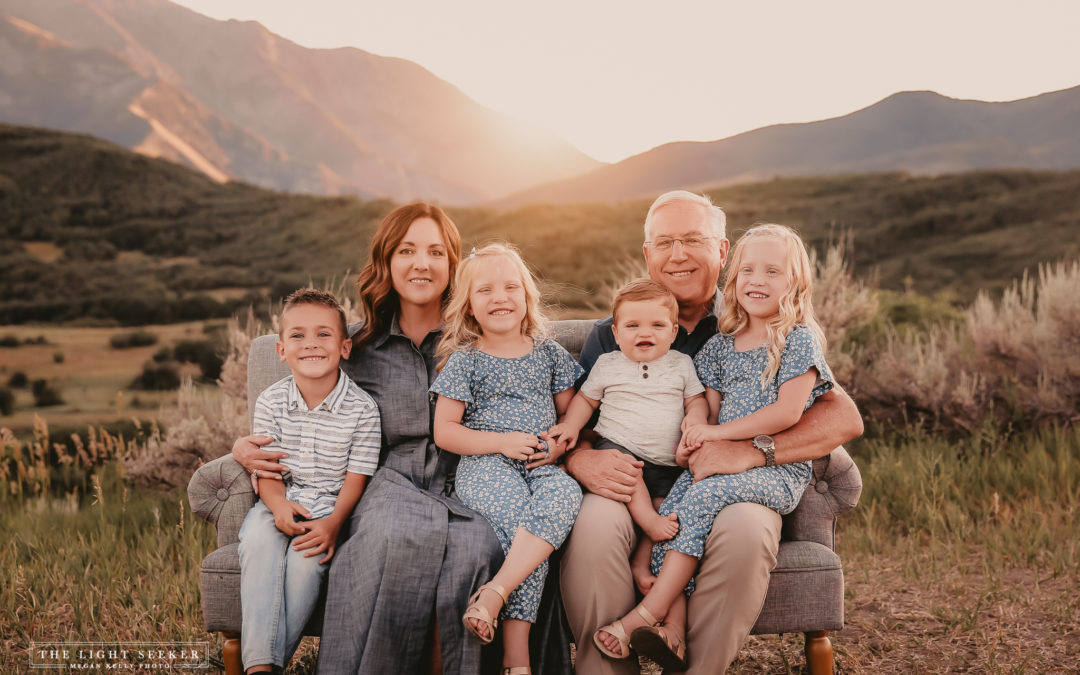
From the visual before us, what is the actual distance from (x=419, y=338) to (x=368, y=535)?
1.12 metres

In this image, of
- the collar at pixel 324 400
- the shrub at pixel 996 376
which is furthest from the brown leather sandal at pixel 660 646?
the shrub at pixel 996 376

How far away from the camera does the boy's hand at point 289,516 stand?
2748 millimetres

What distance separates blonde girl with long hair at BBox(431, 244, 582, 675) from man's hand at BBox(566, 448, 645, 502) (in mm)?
90

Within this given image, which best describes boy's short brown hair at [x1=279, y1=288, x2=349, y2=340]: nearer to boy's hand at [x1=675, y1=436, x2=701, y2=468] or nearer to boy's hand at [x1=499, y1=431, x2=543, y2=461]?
boy's hand at [x1=499, y1=431, x2=543, y2=461]

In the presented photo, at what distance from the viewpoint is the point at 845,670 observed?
3.28 metres

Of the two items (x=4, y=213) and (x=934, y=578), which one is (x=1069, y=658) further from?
(x=4, y=213)

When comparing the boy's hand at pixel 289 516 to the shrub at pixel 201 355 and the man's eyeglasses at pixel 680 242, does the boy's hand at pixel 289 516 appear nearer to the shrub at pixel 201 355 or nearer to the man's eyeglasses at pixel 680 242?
the man's eyeglasses at pixel 680 242

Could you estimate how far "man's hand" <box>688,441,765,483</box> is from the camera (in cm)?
277

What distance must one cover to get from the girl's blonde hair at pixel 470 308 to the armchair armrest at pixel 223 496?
37.0 inches

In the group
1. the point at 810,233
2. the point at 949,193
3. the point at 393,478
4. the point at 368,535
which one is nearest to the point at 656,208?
the point at 393,478

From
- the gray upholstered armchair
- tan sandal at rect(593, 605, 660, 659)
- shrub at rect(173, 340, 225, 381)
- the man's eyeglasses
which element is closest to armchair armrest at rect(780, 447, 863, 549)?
the gray upholstered armchair

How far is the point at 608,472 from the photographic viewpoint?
2857mm

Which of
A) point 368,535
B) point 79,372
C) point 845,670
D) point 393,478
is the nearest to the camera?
point 368,535

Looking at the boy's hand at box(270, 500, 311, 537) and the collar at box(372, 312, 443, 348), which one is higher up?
the collar at box(372, 312, 443, 348)
